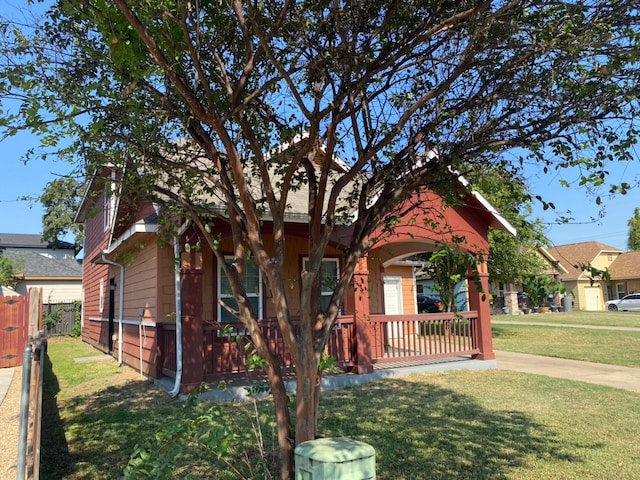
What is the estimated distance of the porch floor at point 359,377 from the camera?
8.38 metres

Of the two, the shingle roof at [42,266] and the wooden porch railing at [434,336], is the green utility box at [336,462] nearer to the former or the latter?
the wooden porch railing at [434,336]

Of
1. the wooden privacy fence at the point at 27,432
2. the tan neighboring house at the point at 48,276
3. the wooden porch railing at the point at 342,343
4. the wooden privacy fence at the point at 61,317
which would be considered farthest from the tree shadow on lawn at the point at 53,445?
the tan neighboring house at the point at 48,276

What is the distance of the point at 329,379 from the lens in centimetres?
937

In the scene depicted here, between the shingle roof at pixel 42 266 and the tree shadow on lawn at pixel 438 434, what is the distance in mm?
26704

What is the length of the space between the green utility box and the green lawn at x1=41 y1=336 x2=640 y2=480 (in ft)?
1.68

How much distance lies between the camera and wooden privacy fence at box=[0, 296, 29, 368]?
41.4ft

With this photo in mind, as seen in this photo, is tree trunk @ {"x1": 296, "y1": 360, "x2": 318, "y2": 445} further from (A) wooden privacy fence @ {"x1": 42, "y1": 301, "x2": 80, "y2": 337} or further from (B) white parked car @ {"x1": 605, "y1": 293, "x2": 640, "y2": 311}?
(B) white parked car @ {"x1": 605, "y1": 293, "x2": 640, "y2": 311}

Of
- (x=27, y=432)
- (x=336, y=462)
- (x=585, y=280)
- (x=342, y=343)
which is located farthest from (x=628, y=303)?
(x=27, y=432)

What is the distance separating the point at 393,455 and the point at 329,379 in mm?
4189

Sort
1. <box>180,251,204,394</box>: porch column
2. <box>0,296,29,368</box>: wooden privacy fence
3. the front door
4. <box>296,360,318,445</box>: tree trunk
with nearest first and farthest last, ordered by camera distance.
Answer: <box>296,360,318,445</box>: tree trunk → <box>180,251,204,394</box>: porch column → <box>0,296,29,368</box>: wooden privacy fence → the front door

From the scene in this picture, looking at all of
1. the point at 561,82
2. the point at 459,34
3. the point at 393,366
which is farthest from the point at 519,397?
the point at 459,34

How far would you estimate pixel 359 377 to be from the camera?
9.65m

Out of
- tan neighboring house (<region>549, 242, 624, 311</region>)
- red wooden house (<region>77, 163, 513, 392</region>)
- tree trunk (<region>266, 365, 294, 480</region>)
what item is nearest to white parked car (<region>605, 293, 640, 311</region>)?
tan neighboring house (<region>549, 242, 624, 311</region>)

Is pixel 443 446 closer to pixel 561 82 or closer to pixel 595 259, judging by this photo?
pixel 561 82
